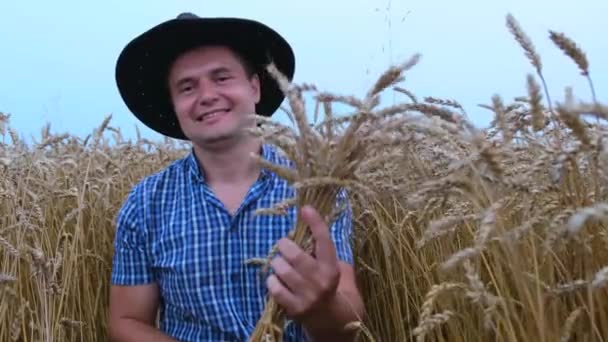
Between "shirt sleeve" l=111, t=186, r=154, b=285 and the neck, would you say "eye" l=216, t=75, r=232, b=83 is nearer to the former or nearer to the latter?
the neck

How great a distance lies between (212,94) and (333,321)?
642 millimetres

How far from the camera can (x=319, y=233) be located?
4.11ft

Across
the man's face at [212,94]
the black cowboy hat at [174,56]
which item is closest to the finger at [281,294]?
the man's face at [212,94]

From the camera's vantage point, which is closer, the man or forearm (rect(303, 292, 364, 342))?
forearm (rect(303, 292, 364, 342))

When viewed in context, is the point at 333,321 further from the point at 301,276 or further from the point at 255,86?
the point at 255,86

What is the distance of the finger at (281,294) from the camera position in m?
1.34

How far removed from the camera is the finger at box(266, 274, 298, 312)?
1.34 m

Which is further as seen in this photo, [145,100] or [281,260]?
[145,100]

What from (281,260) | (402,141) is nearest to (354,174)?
(402,141)

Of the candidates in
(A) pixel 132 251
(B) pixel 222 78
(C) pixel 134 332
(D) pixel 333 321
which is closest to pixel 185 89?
(B) pixel 222 78

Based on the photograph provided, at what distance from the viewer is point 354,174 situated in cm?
117

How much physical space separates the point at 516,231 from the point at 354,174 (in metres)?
0.31

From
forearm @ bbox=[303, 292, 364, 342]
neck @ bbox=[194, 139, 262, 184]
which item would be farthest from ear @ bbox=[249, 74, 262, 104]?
forearm @ bbox=[303, 292, 364, 342]

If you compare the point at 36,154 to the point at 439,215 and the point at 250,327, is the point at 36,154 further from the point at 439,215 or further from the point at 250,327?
the point at 439,215
